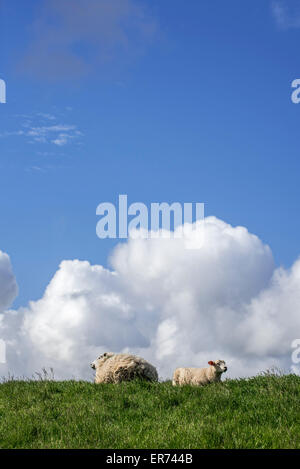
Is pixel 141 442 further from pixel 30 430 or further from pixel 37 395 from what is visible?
pixel 37 395

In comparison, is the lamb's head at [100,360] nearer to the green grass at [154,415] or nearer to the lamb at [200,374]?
the green grass at [154,415]

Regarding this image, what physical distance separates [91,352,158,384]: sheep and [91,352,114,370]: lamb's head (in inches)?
17.5

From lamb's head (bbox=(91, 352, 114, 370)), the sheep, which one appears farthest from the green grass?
lamb's head (bbox=(91, 352, 114, 370))

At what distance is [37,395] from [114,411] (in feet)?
11.0

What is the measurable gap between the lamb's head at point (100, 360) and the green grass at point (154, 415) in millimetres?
1461

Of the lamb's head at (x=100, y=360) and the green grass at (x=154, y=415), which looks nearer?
the green grass at (x=154, y=415)

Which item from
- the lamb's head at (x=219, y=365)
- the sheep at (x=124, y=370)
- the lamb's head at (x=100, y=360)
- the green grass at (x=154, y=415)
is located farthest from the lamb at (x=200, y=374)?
the lamb's head at (x=100, y=360)

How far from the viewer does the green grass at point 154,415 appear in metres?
11.9

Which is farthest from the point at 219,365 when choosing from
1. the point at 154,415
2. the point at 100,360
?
the point at 100,360

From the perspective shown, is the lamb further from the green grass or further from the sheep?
the sheep

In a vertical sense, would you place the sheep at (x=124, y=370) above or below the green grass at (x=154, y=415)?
above

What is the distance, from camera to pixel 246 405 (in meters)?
14.1

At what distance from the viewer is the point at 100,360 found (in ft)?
62.2
